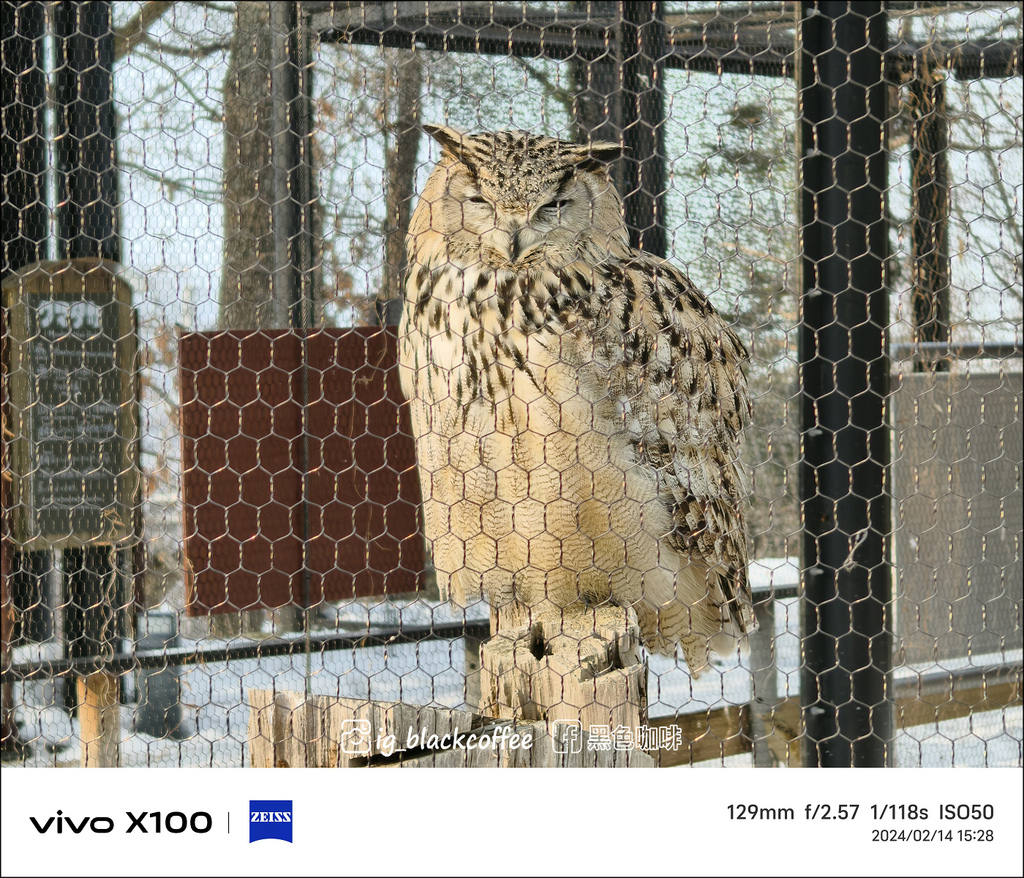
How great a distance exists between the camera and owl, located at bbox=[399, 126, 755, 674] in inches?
48.7

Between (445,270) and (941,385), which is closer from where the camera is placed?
(445,270)

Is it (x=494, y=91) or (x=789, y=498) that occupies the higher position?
(x=494, y=91)

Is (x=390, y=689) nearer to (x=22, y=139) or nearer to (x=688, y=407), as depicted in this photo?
(x=688, y=407)

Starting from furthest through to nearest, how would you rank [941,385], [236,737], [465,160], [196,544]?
1. [941,385]
2. [196,544]
3. [236,737]
4. [465,160]

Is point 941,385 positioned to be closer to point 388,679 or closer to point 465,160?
point 465,160

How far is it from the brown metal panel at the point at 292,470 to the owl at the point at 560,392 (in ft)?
0.83

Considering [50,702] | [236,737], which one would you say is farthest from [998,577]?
[50,702]

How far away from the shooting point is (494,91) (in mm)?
1512

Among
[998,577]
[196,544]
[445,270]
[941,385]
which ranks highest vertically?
[445,270]

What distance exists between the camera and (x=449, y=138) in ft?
4.00

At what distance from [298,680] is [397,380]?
0.51 meters

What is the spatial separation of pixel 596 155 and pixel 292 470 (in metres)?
0.74

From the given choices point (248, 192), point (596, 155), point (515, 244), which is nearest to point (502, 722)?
point (515, 244)

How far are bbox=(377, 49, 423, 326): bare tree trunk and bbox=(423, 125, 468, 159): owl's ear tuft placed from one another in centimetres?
22
